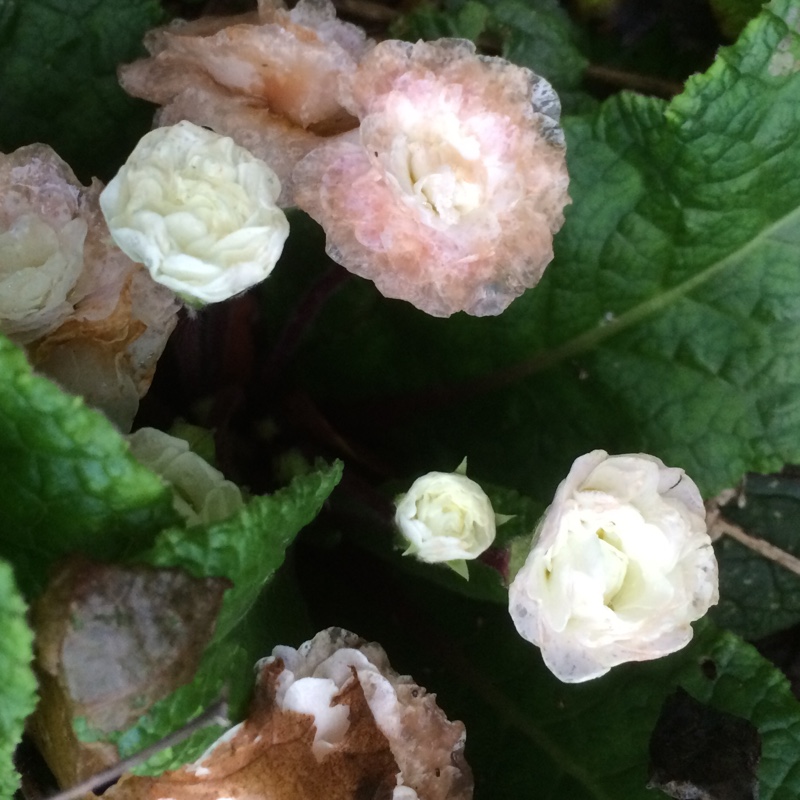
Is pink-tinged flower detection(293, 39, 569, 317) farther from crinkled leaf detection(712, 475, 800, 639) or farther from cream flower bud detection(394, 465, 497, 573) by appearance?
crinkled leaf detection(712, 475, 800, 639)

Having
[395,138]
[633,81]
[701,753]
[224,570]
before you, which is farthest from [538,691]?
[633,81]

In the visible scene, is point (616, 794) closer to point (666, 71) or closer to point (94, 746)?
point (94, 746)

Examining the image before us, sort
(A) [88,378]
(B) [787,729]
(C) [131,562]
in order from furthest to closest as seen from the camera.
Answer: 1. (B) [787,729]
2. (A) [88,378]
3. (C) [131,562]

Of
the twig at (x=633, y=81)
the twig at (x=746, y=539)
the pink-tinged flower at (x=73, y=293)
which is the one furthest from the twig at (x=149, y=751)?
the twig at (x=633, y=81)

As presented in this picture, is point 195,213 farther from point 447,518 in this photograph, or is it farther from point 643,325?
point 643,325

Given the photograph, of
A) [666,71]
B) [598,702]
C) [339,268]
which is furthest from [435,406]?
[666,71]

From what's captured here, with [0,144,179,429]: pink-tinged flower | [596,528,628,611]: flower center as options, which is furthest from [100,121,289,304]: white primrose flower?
[596,528,628,611]: flower center
